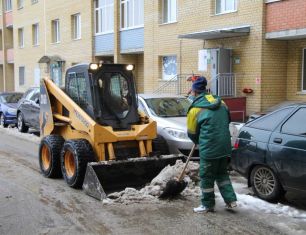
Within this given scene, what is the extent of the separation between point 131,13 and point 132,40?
1377 millimetres

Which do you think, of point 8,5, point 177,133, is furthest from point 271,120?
point 8,5

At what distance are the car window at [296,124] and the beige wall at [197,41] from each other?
29.6 ft

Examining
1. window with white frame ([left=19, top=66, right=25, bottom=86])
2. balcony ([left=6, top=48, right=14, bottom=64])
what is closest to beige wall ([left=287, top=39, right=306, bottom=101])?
window with white frame ([left=19, top=66, right=25, bottom=86])

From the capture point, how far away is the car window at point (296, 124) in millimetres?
6734

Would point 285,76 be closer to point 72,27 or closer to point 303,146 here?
point 303,146

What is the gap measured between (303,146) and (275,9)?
9.86 metres

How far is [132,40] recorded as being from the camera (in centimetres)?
2350

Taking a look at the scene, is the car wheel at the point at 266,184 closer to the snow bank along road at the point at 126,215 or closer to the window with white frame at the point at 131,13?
the snow bank along road at the point at 126,215

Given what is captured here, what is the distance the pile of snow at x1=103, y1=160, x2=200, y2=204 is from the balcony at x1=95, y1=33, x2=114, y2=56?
58.7 feet

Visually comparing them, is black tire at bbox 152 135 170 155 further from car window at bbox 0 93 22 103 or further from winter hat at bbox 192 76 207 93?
car window at bbox 0 93 22 103

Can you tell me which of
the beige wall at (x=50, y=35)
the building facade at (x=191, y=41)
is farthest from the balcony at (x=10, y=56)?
the building facade at (x=191, y=41)

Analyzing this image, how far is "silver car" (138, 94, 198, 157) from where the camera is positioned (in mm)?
10047

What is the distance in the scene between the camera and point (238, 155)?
7.65 meters

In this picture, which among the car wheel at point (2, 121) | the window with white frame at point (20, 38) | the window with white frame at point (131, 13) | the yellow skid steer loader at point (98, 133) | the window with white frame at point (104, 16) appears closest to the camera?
the yellow skid steer loader at point (98, 133)
